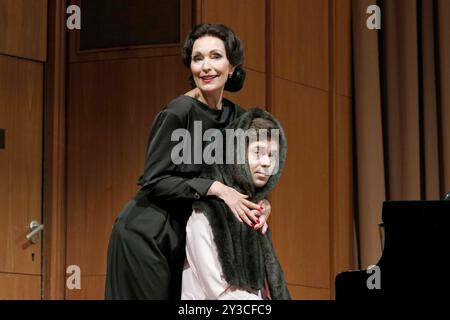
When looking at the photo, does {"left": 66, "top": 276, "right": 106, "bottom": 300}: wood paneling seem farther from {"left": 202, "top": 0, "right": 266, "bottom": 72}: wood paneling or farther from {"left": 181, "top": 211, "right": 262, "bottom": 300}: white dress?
{"left": 181, "top": 211, "right": 262, "bottom": 300}: white dress

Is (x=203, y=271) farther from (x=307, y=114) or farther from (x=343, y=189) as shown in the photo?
(x=343, y=189)

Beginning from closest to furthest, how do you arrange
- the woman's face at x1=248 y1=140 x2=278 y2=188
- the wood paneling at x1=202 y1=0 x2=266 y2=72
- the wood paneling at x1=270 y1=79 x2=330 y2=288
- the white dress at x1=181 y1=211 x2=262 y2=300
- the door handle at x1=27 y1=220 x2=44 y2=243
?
the white dress at x1=181 y1=211 x2=262 y2=300 < the woman's face at x1=248 y1=140 x2=278 y2=188 < the door handle at x1=27 y1=220 x2=44 y2=243 < the wood paneling at x1=202 y1=0 x2=266 y2=72 < the wood paneling at x1=270 y1=79 x2=330 y2=288

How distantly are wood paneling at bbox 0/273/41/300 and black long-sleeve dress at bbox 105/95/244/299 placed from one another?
2094 millimetres

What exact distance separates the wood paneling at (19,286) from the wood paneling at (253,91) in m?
1.46

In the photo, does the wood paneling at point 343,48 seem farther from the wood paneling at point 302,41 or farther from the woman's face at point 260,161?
the woman's face at point 260,161

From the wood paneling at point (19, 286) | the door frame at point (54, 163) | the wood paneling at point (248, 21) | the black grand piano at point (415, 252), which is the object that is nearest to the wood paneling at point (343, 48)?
the wood paneling at point (248, 21)

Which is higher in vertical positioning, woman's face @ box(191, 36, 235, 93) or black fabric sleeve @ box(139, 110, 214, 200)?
woman's face @ box(191, 36, 235, 93)

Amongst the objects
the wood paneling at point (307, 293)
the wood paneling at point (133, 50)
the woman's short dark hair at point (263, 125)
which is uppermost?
the wood paneling at point (133, 50)

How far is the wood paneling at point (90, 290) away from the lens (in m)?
5.38

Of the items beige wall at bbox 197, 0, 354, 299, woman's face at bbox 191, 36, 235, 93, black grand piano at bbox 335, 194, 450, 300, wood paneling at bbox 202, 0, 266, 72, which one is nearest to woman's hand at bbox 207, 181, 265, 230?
woman's face at bbox 191, 36, 235, 93

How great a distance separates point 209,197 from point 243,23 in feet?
8.86

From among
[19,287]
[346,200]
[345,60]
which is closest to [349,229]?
[346,200]

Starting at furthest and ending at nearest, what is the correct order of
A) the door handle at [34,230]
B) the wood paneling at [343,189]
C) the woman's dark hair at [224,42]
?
the wood paneling at [343,189] → the door handle at [34,230] → the woman's dark hair at [224,42]

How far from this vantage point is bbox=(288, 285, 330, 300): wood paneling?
20.1 feet
